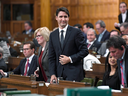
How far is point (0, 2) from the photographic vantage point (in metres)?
14.4

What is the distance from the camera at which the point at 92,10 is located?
43.2 feet

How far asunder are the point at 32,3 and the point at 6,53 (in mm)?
7697

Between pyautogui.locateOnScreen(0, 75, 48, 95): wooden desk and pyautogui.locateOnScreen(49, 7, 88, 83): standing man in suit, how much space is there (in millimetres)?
406

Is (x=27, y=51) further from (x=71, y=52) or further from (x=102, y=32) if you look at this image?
(x=102, y=32)

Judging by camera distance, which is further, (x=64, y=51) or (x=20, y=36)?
(x=20, y=36)

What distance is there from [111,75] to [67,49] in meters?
0.82

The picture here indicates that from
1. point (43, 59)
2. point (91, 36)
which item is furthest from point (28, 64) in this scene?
point (91, 36)

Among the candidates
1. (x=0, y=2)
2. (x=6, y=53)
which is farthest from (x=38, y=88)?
(x=0, y=2)

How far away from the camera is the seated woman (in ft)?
11.7

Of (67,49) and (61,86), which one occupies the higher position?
(67,49)

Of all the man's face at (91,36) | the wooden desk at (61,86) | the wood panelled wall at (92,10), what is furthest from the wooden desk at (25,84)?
the wood panelled wall at (92,10)

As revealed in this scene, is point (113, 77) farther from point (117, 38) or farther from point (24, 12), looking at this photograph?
point (24, 12)

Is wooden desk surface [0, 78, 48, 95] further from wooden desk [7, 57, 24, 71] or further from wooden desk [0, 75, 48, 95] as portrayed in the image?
wooden desk [7, 57, 24, 71]

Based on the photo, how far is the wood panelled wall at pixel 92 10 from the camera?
1280cm
